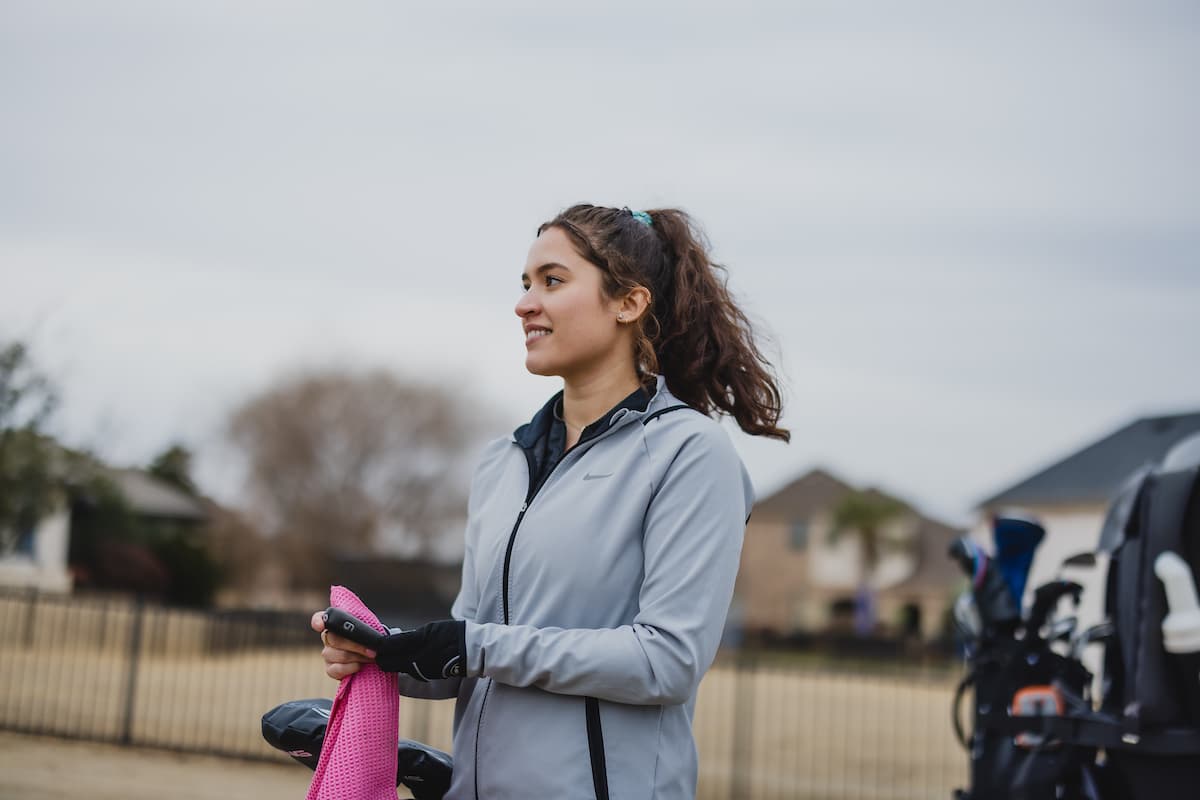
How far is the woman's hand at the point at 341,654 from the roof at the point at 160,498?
4970 centimetres

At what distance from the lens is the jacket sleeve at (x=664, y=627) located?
6.96 feet

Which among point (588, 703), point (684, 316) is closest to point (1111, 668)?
point (684, 316)

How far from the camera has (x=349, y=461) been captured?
4850 cm

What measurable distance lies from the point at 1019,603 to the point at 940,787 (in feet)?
25.8

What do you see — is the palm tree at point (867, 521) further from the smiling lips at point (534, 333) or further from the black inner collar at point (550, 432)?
the smiling lips at point (534, 333)

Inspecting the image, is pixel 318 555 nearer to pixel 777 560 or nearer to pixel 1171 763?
pixel 777 560

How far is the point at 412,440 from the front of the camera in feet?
159

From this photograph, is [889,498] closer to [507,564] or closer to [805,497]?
[805,497]

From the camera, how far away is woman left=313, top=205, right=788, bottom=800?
2.15 m

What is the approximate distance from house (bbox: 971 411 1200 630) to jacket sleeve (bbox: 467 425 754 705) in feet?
93.8

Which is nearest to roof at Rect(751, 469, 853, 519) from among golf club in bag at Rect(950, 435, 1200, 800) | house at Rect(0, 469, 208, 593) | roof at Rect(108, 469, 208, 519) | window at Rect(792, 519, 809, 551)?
window at Rect(792, 519, 809, 551)

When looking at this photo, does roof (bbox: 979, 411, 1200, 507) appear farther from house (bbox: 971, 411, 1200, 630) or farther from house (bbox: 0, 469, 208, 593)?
→ house (bbox: 0, 469, 208, 593)

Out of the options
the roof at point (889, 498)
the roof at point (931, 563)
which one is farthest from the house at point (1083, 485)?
the roof at point (931, 563)

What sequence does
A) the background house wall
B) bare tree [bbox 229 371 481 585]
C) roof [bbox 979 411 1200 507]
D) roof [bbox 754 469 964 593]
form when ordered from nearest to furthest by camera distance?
1. roof [bbox 979 411 1200 507]
2. the background house wall
3. bare tree [bbox 229 371 481 585]
4. roof [bbox 754 469 964 593]
